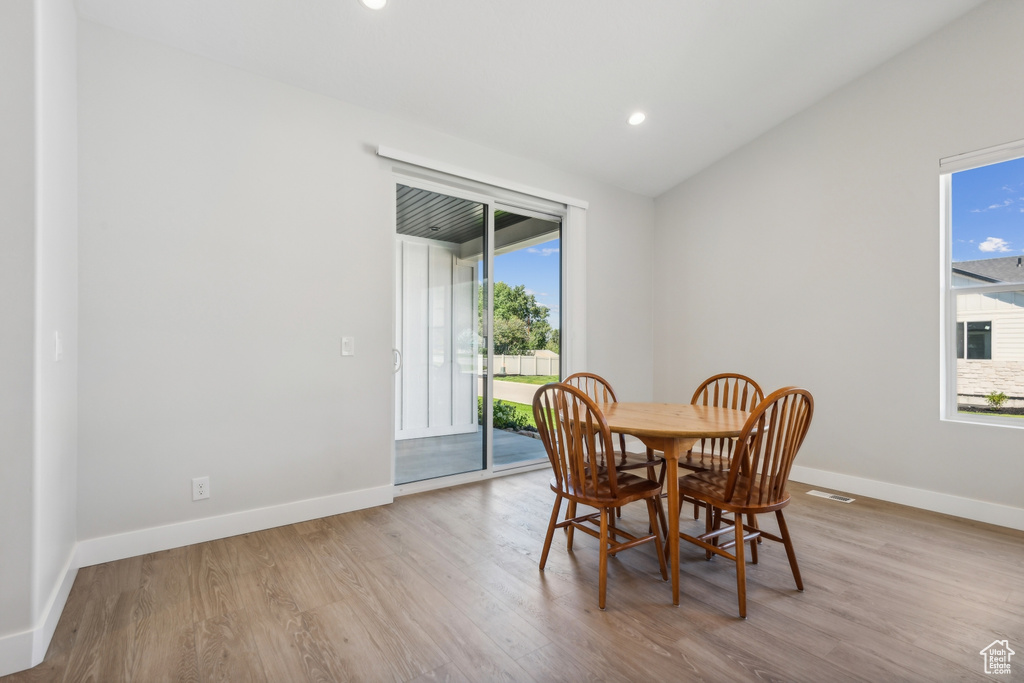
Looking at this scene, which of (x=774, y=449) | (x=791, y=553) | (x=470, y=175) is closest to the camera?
(x=774, y=449)

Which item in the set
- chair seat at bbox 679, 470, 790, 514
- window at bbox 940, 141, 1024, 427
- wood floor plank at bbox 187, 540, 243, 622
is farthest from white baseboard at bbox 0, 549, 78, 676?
window at bbox 940, 141, 1024, 427

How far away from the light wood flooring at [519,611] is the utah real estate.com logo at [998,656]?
3 cm

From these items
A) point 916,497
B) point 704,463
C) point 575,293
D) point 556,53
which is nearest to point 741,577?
point 704,463

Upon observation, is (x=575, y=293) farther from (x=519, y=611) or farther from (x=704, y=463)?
(x=519, y=611)

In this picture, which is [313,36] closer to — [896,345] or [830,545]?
[830,545]

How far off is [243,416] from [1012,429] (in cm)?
463

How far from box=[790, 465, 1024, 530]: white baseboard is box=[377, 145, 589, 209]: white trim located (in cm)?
299

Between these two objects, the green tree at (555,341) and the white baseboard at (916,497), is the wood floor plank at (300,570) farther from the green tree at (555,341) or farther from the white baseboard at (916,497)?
the white baseboard at (916,497)

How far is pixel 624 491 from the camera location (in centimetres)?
212

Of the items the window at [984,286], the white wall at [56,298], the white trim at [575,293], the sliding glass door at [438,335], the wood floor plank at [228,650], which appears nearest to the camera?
the wood floor plank at [228,650]

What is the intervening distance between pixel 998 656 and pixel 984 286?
249 centimetres

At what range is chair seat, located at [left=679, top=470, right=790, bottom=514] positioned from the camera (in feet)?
6.47

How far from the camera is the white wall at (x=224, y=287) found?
7.99 feet

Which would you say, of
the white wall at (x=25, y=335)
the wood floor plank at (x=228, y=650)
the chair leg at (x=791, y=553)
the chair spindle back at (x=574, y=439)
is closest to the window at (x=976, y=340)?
the chair leg at (x=791, y=553)
